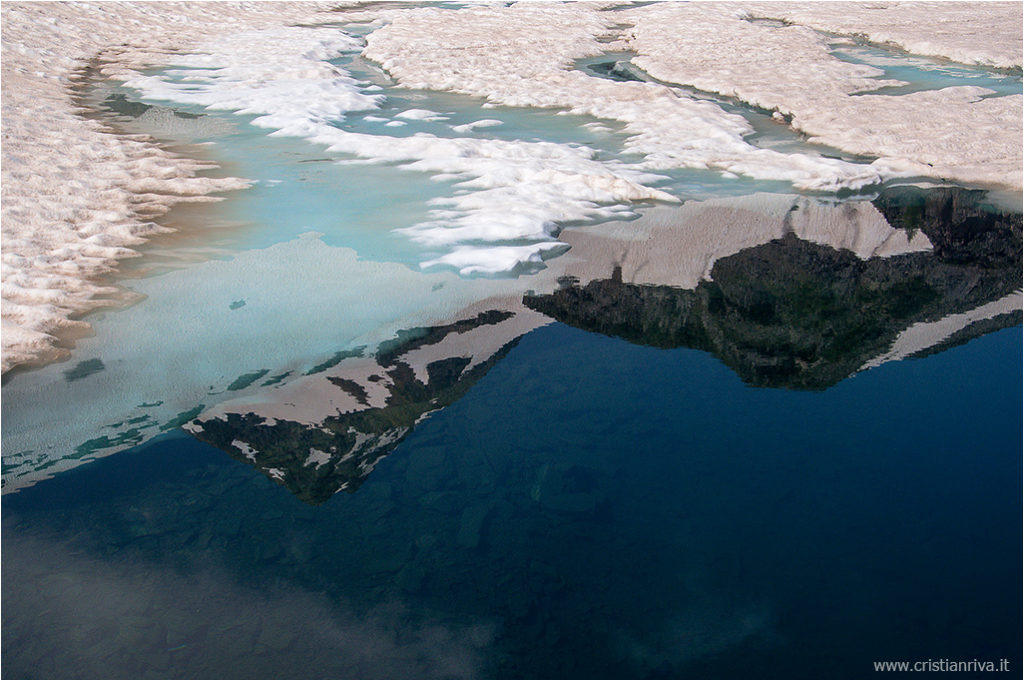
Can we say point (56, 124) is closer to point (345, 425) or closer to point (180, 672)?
point (345, 425)

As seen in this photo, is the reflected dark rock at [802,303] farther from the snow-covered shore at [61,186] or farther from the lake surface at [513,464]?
the snow-covered shore at [61,186]

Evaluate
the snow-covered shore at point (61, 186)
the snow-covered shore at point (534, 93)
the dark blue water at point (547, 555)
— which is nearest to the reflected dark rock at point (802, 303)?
the dark blue water at point (547, 555)

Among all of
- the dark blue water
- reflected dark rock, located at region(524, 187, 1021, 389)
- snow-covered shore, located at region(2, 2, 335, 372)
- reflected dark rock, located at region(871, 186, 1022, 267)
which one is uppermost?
snow-covered shore, located at region(2, 2, 335, 372)

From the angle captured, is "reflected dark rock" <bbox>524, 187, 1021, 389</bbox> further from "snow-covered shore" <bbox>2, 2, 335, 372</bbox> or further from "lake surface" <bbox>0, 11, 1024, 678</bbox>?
"snow-covered shore" <bbox>2, 2, 335, 372</bbox>

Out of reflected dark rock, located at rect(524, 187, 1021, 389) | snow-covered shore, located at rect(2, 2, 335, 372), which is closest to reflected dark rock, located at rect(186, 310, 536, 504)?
reflected dark rock, located at rect(524, 187, 1021, 389)

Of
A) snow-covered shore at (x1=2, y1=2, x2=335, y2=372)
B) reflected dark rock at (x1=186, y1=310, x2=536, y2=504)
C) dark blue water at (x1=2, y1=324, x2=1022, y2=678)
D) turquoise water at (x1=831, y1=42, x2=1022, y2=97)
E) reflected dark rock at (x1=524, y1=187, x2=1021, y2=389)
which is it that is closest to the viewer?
dark blue water at (x1=2, y1=324, x2=1022, y2=678)

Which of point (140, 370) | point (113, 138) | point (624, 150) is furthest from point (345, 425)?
point (113, 138)

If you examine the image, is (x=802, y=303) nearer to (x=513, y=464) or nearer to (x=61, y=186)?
(x=513, y=464)
